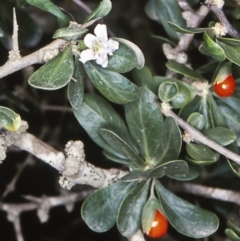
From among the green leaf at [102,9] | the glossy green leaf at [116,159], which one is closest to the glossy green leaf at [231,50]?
the green leaf at [102,9]

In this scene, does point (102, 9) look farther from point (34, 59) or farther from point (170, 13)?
point (170, 13)

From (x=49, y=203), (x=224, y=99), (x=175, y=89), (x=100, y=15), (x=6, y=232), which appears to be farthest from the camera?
(x=6, y=232)

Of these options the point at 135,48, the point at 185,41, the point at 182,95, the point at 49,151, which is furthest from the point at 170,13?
the point at 49,151

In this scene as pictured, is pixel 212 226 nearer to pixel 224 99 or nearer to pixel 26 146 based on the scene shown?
pixel 224 99

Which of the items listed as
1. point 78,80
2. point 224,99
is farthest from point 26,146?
point 224,99

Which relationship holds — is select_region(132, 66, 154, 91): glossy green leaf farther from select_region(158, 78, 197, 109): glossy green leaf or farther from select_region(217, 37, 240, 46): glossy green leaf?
select_region(217, 37, 240, 46): glossy green leaf

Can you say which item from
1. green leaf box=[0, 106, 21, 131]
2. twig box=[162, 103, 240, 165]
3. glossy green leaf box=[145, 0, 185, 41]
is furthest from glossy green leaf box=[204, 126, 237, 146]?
green leaf box=[0, 106, 21, 131]
